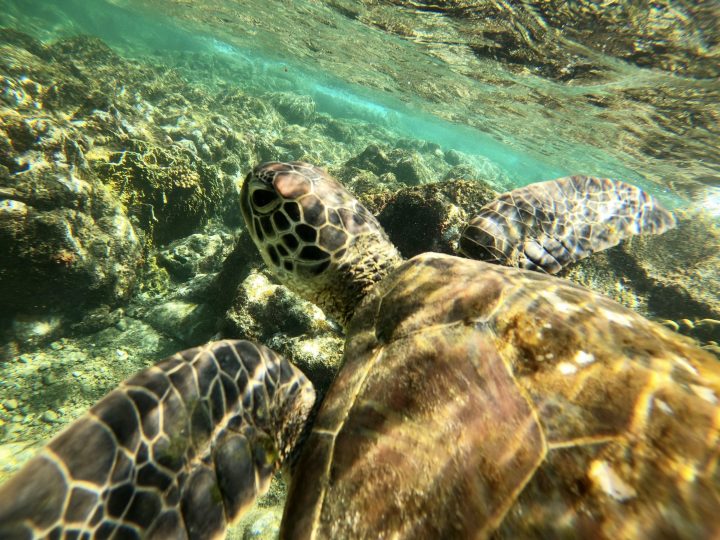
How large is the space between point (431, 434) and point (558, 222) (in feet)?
10.4

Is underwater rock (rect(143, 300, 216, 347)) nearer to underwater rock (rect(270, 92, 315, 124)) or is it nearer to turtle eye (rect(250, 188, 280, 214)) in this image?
turtle eye (rect(250, 188, 280, 214))

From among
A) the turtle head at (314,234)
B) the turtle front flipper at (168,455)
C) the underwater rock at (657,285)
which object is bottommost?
the underwater rock at (657,285)

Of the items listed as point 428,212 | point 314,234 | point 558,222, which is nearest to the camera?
point 314,234

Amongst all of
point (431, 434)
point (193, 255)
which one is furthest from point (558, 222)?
point (193, 255)

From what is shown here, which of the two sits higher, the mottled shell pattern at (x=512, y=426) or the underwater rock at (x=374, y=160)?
the mottled shell pattern at (x=512, y=426)

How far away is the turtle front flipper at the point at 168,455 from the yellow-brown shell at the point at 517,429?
1.03ft

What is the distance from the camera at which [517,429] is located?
43.3 inches

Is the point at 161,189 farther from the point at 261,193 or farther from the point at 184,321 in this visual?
the point at 261,193

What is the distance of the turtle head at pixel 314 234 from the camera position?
7.02ft

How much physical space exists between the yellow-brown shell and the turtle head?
0.75 m

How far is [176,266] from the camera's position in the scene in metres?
5.56

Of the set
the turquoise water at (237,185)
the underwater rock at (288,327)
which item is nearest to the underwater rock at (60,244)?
the turquoise water at (237,185)

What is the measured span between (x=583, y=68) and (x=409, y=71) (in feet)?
34.1

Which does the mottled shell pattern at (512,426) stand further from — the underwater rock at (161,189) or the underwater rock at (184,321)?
the underwater rock at (161,189)
